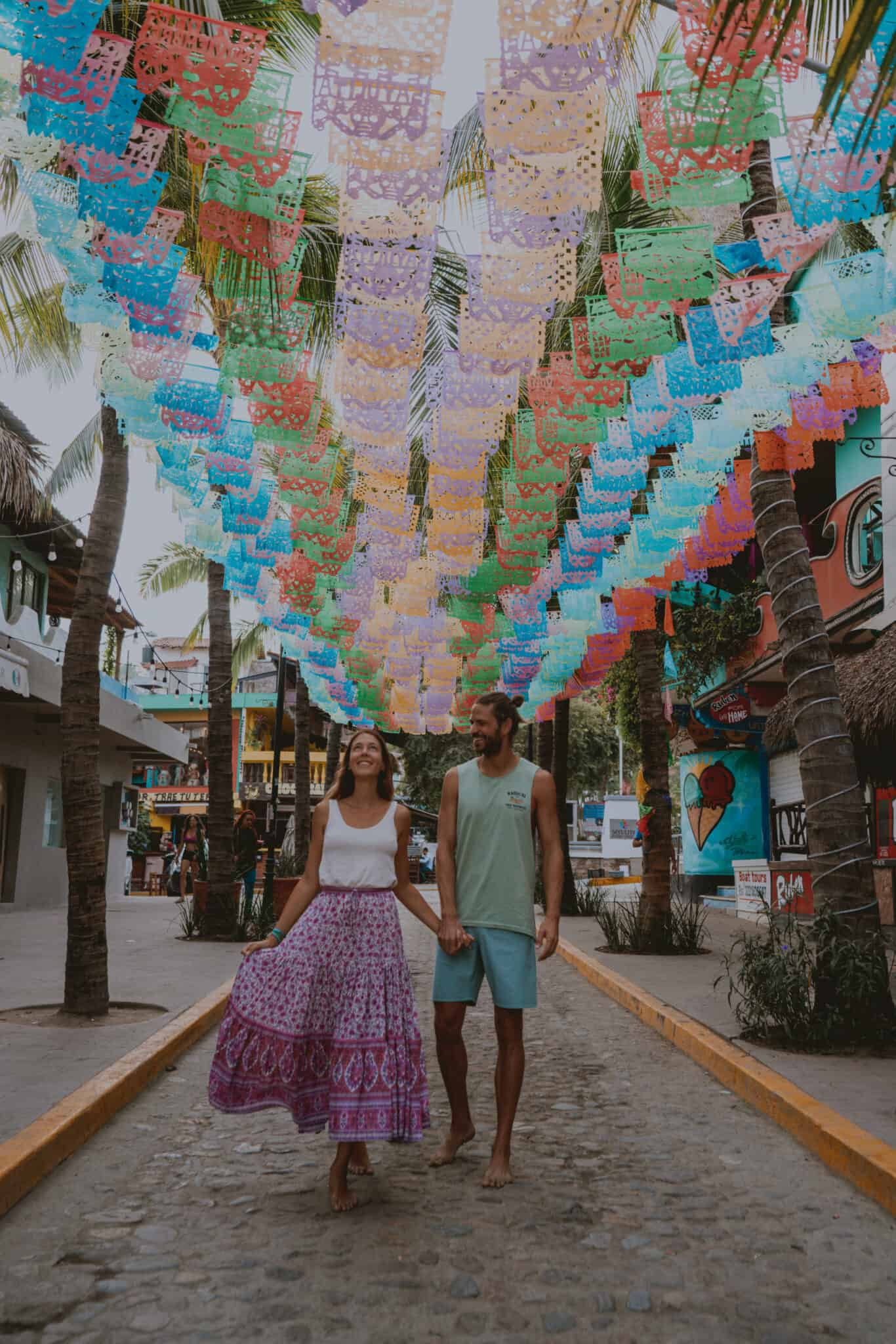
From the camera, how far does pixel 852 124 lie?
553 centimetres

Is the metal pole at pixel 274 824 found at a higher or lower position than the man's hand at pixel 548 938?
higher

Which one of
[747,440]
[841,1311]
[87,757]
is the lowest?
[841,1311]

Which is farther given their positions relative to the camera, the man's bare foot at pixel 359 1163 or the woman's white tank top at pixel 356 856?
the man's bare foot at pixel 359 1163

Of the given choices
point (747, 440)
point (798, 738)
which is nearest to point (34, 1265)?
point (798, 738)

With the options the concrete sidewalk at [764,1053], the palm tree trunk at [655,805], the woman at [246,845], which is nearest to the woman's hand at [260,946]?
the concrete sidewalk at [764,1053]

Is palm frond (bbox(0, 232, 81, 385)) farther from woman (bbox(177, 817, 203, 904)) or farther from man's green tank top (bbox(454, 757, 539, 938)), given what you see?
woman (bbox(177, 817, 203, 904))

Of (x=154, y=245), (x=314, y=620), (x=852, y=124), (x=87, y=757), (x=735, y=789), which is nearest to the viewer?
(x=852, y=124)

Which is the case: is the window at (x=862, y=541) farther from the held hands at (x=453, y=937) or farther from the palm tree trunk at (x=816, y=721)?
the held hands at (x=453, y=937)

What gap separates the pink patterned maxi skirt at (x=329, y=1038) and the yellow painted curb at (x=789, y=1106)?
73.3 inches

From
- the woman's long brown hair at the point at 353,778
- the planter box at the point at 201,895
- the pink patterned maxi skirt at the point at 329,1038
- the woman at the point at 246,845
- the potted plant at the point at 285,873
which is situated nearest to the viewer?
the pink patterned maxi skirt at the point at 329,1038

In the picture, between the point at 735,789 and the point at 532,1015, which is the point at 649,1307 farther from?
the point at 735,789

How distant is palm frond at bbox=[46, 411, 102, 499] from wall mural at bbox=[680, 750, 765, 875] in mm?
14014

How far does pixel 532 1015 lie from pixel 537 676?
32.1 ft

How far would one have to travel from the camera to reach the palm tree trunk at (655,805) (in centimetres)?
1309
